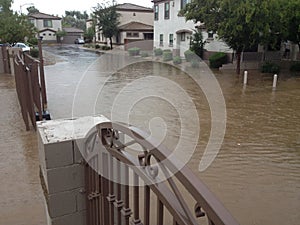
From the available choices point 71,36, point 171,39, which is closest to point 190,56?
point 171,39

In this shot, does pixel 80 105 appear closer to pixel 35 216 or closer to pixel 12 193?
pixel 12 193

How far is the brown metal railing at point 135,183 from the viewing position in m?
0.97

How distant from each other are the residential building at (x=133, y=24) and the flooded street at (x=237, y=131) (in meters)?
23.9

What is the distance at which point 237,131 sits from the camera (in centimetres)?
667

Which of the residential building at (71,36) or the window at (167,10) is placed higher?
the window at (167,10)

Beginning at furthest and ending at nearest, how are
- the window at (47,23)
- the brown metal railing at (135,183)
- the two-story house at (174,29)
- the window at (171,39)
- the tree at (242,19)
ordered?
the window at (47,23) < the window at (171,39) < the two-story house at (174,29) < the tree at (242,19) < the brown metal railing at (135,183)

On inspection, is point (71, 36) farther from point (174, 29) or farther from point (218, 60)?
point (218, 60)

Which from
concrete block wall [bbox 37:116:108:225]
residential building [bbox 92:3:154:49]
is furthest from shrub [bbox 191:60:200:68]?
concrete block wall [bbox 37:116:108:225]

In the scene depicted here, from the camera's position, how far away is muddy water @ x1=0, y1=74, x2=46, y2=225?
3.22 m

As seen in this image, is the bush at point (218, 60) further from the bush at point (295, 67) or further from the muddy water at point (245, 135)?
the muddy water at point (245, 135)

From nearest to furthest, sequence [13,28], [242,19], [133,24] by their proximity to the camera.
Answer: [242,19]
[13,28]
[133,24]

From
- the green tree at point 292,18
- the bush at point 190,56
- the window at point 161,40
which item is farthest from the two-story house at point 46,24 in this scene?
the green tree at point 292,18

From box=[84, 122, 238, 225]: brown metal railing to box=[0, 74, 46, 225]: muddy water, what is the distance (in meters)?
1.52

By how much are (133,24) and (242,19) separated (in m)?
25.3
